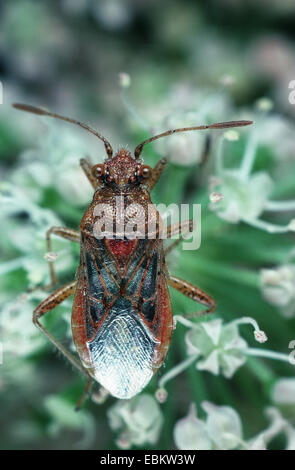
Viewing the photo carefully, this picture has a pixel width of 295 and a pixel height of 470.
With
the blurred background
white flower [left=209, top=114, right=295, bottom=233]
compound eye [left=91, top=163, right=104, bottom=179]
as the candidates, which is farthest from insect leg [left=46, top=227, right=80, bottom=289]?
white flower [left=209, top=114, right=295, bottom=233]

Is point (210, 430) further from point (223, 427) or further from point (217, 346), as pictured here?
point (217, 346)

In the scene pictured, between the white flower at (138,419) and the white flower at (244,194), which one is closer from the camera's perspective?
the white flower at (138,419)

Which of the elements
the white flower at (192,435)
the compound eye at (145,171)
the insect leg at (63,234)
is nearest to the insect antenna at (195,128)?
the compound eye at (145,171)

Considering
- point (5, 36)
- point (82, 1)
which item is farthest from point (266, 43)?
point (5, 36)

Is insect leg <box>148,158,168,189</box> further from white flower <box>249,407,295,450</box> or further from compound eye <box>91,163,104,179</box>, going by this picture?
white flower <box>249,407,295,450</box>

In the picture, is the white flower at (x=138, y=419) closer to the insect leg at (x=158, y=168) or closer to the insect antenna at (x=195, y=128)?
the insect leg at (x=158, y=168)
